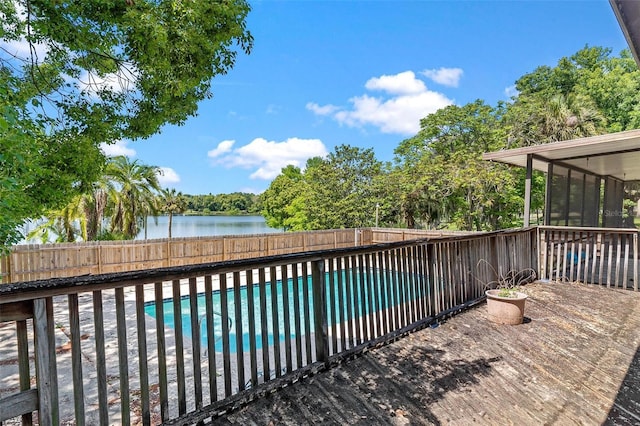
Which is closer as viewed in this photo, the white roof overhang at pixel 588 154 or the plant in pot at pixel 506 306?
the plant in pot at pixel 506 306

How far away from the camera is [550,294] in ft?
17.6

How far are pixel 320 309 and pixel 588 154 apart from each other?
288 inches

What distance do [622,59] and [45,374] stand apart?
2770 cm

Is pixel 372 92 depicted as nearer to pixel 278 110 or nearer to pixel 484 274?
pixel 278 110

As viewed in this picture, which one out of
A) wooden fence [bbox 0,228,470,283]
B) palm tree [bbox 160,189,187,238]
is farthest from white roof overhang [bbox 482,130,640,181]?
palm tree [bbox 160,189,187,238]

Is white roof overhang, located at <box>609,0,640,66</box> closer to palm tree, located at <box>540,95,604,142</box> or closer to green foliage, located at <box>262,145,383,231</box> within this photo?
palm tree, located at <box>540,95,604,142</box>

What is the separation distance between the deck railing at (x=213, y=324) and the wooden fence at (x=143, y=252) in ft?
11.5

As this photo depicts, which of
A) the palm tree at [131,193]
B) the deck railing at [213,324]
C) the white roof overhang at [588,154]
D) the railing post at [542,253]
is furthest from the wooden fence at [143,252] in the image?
the railing post at [542,253]

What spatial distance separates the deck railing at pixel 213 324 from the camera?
1.54 metres

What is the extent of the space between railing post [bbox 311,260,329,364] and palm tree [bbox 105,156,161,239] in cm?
1412

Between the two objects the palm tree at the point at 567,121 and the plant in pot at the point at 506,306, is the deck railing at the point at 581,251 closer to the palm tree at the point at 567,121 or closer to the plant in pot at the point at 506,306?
the plant in pot at the point at 506,306

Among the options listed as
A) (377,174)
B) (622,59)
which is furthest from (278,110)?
(622,59)

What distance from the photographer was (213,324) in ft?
7.09

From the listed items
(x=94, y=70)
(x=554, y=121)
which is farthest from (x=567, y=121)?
(x=94, y=70)
